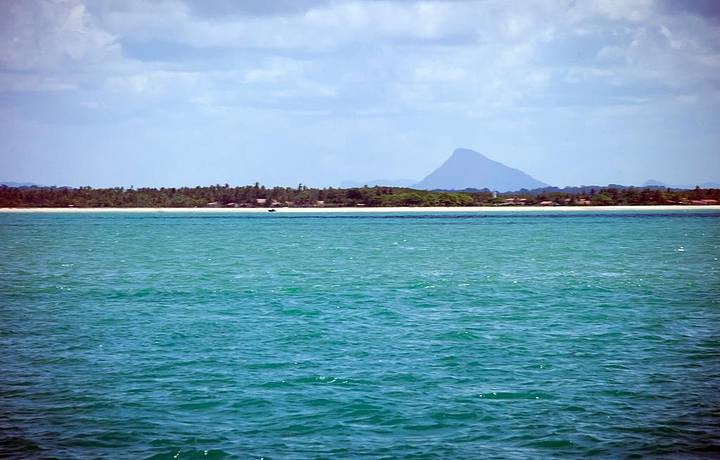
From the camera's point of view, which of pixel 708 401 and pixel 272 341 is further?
pixel 272 341

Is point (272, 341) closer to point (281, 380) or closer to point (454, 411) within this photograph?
point (281, 380)

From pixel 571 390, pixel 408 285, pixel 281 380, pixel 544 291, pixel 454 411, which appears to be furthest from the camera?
pixel 408 285

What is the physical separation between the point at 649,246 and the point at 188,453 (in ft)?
279

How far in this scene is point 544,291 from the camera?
47000 millimetres

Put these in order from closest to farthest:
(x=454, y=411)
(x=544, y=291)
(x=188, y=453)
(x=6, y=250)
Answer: (x=188, y=453)
(x=454, y=411)
(x=544, y=291)
(x=6, y=250)

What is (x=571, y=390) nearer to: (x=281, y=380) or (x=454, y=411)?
(x=454, y=411)

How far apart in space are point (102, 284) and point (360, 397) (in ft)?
119

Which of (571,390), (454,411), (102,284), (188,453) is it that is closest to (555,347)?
(571,390)

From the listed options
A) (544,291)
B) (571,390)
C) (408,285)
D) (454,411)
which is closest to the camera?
(454,411)

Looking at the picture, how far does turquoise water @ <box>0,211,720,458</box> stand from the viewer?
18.4m

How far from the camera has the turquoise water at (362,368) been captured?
18391mm

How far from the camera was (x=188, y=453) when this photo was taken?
17.4m

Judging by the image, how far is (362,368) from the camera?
83.1 ft

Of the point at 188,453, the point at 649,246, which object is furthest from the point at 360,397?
the point at 649,246
